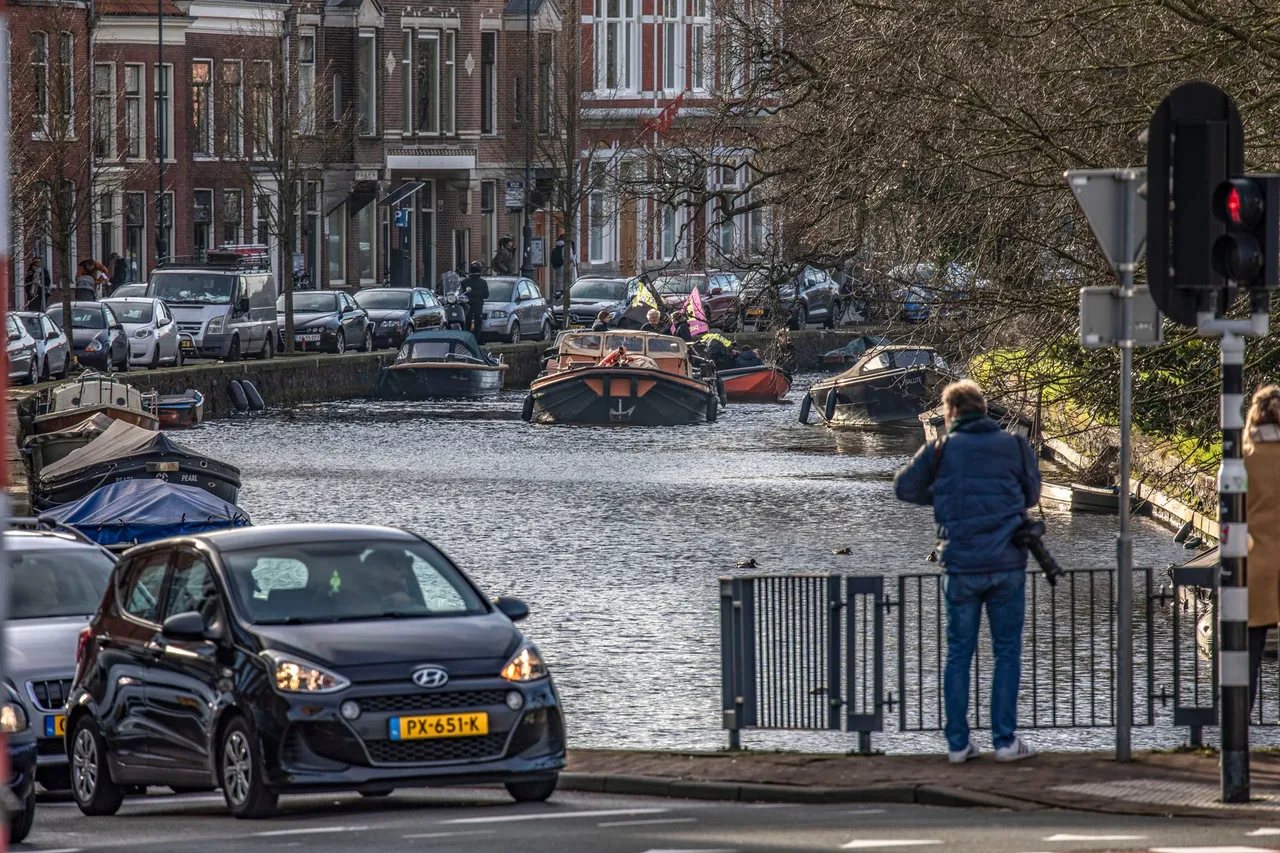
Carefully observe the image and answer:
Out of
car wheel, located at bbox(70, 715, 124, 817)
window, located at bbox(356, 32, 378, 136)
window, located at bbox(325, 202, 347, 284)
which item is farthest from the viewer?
window, located at bbox(356, 32, 378, 136)

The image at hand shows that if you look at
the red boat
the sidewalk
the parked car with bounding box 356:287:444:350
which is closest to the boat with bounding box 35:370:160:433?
the parked car with bounding box 356:287:444:350

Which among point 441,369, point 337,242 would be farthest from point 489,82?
point 441,369

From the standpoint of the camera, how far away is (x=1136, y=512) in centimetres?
3353

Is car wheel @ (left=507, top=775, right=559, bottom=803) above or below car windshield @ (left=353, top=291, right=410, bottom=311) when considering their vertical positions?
below

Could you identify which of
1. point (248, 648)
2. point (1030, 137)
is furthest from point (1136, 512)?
point (248, 648)

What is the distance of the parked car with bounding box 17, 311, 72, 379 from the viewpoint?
45.9 metres

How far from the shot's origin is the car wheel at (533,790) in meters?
11.9

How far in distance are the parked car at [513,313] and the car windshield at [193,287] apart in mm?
12188

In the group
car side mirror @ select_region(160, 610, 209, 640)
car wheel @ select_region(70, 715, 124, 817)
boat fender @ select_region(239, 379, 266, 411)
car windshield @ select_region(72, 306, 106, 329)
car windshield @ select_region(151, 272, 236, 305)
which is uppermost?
car windshield @ select_region(151, 272, 236, 305)

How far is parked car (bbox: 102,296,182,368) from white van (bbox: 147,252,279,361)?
1.82 metres

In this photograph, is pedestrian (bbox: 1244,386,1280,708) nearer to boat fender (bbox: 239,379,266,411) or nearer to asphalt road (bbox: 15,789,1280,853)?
asphalt road (bbox: 15,789,1280,853)

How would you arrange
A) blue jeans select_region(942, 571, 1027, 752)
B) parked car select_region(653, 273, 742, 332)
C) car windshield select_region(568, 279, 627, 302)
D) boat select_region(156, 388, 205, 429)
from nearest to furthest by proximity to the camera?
blue jeans select_region(942, 571, 1027, 752), boat select_region(156, 388, 205, 429), parked car select_region(653, 273, 742, 332), car windshield select_region(568, 279, 627, 302)

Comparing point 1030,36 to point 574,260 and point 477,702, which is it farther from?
point 574,260

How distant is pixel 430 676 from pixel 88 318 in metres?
40.3
